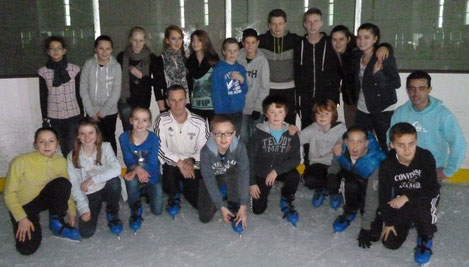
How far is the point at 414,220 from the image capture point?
2438 millimetres

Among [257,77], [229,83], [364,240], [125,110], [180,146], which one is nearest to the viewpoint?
[364,240]

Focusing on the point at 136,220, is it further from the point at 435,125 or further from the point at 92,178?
the point at 435,125

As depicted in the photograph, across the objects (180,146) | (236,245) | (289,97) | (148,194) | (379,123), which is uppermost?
(289,97)

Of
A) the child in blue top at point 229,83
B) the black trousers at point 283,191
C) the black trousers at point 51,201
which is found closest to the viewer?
the black trousers at point 51,201

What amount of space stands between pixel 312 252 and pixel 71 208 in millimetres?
1540

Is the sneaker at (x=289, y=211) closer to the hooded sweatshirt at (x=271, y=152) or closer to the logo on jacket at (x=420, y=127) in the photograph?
the hooded sweatshirt at (x=271, y=152)

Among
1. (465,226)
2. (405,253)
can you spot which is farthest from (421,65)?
(405,253)

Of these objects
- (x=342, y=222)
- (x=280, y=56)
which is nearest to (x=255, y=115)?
(x=280, y=56)

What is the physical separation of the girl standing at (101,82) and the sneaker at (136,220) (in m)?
0.89

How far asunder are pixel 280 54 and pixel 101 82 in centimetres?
143

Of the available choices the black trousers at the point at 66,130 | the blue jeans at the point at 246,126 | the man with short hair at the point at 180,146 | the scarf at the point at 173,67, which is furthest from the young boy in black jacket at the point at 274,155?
the black trousers at the point at 66,130

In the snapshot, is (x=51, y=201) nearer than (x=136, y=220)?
Yes

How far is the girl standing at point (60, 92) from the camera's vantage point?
332cm

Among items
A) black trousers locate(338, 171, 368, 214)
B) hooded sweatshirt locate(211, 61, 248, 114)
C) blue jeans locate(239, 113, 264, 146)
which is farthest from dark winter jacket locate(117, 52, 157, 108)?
black trousers locate(338, 171, 368, 214)
